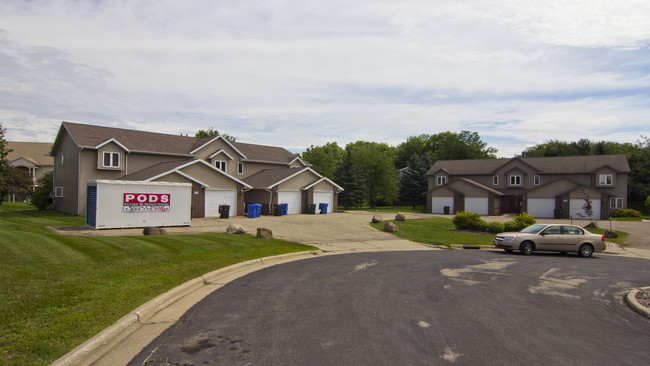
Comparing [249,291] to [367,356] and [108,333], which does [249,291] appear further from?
[367,356]

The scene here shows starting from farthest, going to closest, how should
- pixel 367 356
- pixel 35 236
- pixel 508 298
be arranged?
pixel 35 236
pixel 508 298
pixel 367 356

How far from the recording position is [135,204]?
2208 cm

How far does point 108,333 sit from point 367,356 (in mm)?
3924

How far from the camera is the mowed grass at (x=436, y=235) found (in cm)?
2366

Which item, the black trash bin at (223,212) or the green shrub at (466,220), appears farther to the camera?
the black trash bin at (223,212)

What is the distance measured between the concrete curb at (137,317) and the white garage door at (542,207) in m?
46.1

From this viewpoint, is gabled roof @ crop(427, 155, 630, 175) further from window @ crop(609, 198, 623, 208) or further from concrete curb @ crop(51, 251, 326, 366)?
concrete curb @ crop(51, 251, 326, 366)

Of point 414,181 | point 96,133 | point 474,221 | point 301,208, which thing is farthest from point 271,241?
point 414,181

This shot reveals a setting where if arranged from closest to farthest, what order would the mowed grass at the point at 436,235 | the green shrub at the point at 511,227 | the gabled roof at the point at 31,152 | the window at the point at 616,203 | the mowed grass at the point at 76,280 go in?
1. the mowed grass at the point at 76,280
2. the mowed grass at the point at 436,235
3. the green shrub at the point at 511,227
4. the window at the point at 616,203
5. the gabled roof at the point at 31,152

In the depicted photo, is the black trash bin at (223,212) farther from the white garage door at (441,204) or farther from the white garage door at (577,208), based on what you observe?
the white garage door at (577,208)

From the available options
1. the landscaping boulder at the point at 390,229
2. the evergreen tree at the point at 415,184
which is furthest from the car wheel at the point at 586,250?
the evergreen tree at the point at 415,184

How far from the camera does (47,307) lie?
6.87 metres

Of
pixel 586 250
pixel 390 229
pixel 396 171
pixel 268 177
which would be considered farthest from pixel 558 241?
pixel 396 171

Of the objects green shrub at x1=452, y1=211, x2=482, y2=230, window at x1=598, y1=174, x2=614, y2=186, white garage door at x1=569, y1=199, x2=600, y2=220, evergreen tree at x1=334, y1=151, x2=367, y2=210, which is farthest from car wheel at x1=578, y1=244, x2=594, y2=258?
window at x1=598, y1=174, x2=614, y2=186
